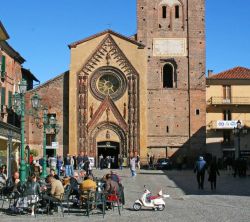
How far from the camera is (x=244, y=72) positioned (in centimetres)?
5084

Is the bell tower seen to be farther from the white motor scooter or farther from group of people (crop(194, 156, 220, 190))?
the white motor scooter

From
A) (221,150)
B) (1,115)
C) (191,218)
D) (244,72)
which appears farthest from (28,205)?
(244,72)

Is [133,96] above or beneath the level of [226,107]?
above

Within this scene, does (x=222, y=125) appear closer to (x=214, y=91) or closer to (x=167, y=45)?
(x=214, y=91)

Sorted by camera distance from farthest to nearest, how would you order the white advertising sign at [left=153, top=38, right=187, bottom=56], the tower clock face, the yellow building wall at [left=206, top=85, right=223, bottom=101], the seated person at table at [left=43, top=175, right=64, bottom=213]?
the yellow building wall at [left=206, top=85, right=223, bottom=101] → the white advertising sign at [left=153, top=38, right=187, bottom=56] → the tower clock face → the seated person at table at [left=43, top=175, right=64, bottom=213]

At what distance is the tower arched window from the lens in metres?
46.4

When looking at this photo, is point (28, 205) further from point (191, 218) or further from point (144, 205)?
point (191, 218)

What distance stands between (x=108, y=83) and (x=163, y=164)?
28.3 feet

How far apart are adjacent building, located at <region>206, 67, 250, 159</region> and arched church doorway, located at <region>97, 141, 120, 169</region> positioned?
877 centimetres

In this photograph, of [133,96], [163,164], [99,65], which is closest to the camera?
[163,164]

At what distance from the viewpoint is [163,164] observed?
4353 centimetres

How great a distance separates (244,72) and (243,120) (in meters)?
4.94

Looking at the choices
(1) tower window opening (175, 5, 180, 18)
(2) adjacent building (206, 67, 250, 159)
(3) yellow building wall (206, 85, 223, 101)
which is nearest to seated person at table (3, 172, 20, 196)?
(1) tower window opening (175, 5, 180, 18)

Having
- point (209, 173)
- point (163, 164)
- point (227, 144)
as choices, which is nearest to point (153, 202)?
point (209, 173)
